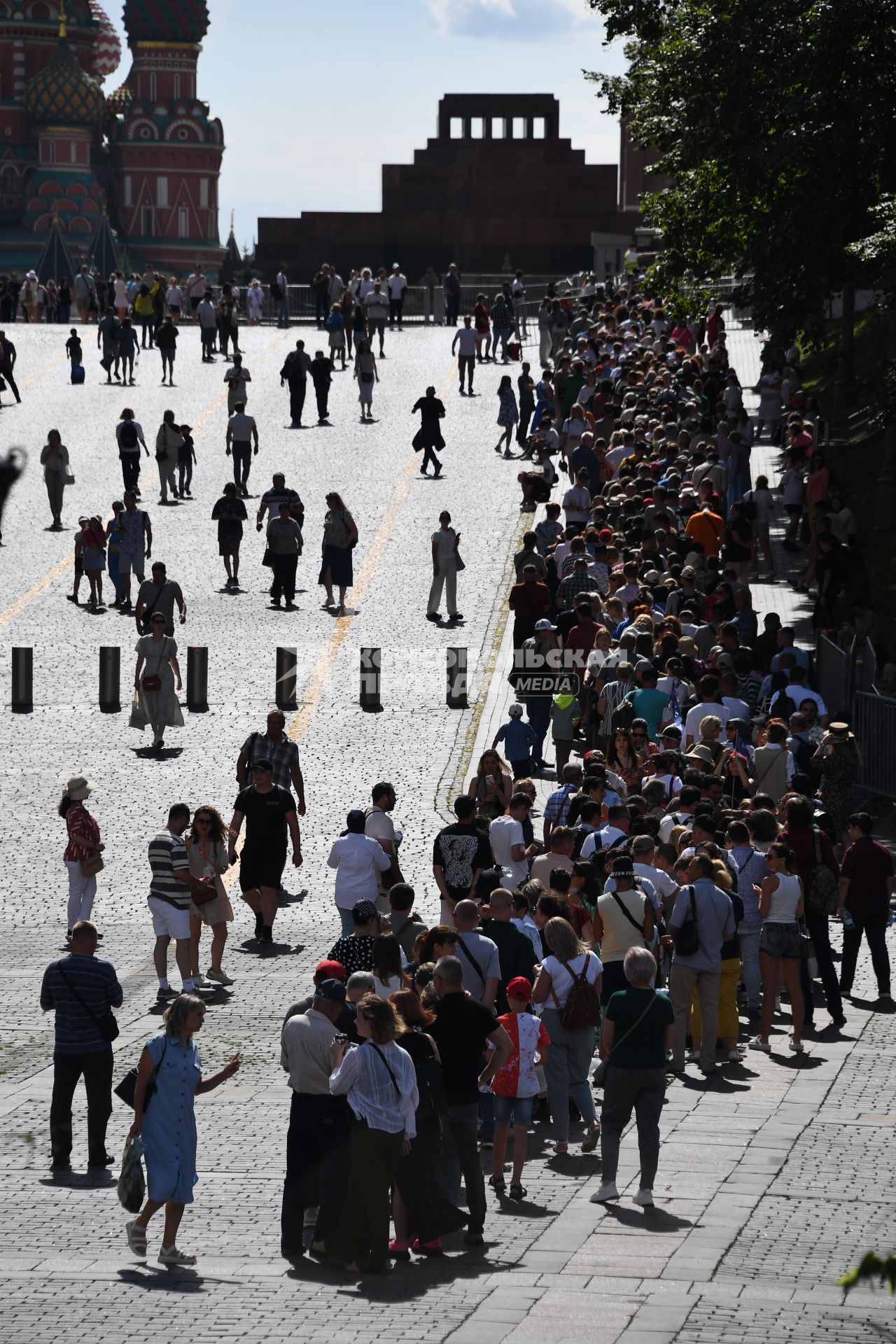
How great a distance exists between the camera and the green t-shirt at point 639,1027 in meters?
10.5

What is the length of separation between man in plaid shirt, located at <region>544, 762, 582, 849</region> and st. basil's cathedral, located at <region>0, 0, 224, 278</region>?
114 meters

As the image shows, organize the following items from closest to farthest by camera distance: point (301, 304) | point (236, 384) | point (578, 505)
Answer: point (578, 505), point (236, 384), point (301, 304)

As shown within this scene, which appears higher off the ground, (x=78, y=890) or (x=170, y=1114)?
(x=170, y=1114)

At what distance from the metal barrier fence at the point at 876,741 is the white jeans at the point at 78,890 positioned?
7.17 m

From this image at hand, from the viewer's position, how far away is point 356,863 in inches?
579

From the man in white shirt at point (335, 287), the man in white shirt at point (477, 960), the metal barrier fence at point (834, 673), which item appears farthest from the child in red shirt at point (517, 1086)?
the man in white shirt at point (335, 287)

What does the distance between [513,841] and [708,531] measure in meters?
9.48

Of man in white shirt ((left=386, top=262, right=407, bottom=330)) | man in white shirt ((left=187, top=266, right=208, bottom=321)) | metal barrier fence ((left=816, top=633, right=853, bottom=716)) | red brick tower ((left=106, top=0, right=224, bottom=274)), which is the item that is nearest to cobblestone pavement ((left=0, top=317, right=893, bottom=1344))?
metal barrier fence ((left=816, top=633, right=853, bottom=716))

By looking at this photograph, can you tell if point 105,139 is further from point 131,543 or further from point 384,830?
point 384,830

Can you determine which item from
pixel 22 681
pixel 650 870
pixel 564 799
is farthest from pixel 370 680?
pixel 650 870

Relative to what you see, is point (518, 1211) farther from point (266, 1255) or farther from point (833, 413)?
point (833, 413)

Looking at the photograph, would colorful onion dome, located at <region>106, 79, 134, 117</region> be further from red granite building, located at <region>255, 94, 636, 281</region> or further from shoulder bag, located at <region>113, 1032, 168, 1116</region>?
shoulder bag, located at <region>113, 1032, 168, 1116</region>

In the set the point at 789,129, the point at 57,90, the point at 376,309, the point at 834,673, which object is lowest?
the point at 834,673

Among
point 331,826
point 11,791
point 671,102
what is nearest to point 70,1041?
point 331,826
